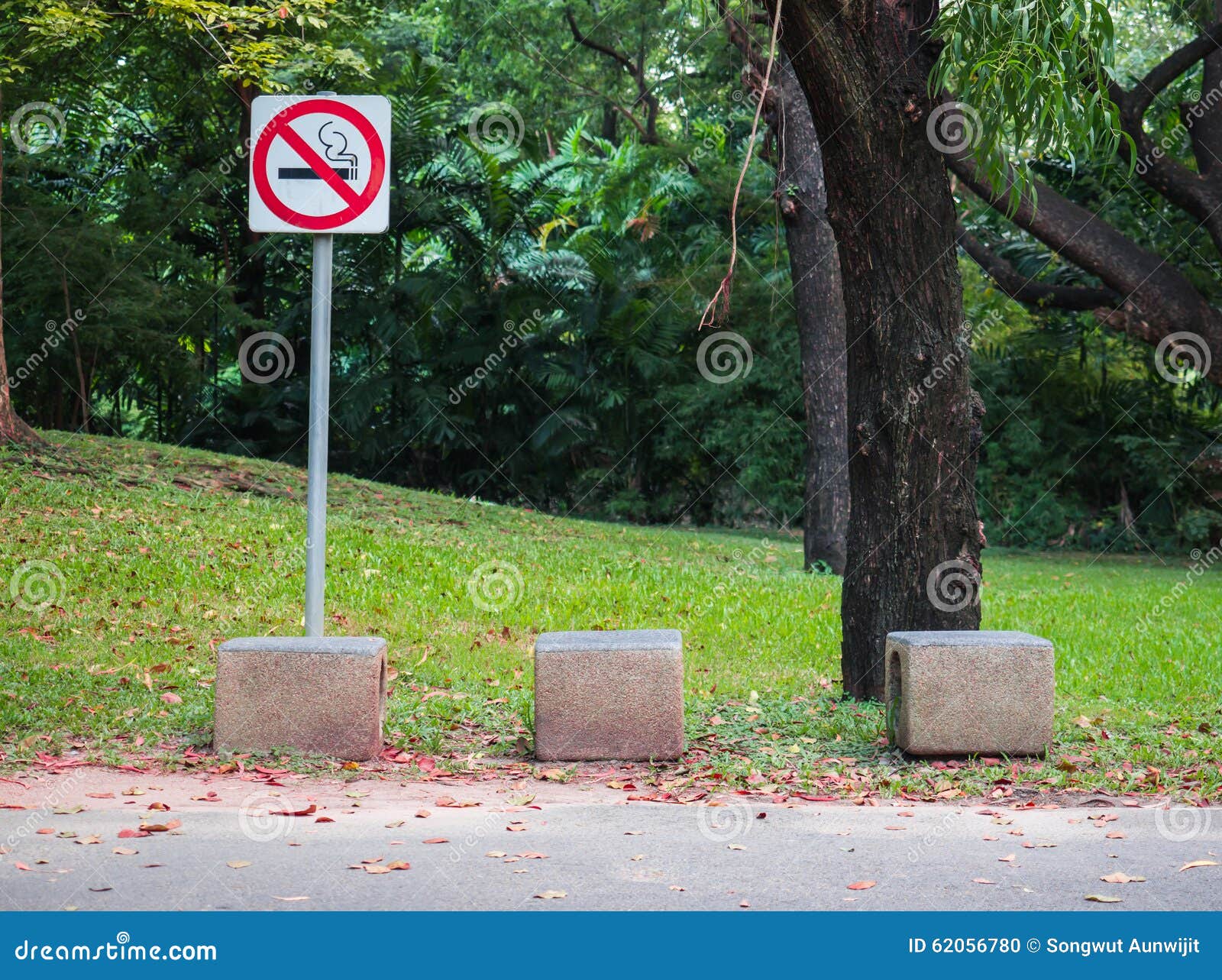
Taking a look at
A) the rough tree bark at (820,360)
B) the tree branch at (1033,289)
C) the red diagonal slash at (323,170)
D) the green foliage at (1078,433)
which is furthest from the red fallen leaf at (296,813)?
the green foliage at (1078,433)

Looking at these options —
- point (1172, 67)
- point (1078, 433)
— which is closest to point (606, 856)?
point (1172, 67)

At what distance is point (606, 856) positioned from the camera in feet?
15.8

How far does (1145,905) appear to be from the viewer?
169 inches

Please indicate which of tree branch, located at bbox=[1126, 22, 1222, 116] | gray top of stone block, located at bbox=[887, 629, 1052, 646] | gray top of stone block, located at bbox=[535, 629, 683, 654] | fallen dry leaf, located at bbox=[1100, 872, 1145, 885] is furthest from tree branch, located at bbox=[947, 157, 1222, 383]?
fallen dry leaf, located at bbox=[1100, 872, 1145, 885]

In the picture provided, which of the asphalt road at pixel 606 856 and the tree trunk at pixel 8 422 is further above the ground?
the tree trunk at pixel 8 422

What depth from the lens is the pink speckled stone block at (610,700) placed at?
21.1ft

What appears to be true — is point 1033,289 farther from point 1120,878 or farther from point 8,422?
point 1120,878

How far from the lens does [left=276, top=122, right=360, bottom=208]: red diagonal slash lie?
21.8ft

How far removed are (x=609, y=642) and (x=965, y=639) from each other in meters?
1.78

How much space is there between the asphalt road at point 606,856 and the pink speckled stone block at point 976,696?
69 centimetres

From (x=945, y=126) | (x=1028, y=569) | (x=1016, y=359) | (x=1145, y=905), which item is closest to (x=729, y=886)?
(x=1145, y=905)

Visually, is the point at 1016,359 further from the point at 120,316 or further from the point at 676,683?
the point at 676,683

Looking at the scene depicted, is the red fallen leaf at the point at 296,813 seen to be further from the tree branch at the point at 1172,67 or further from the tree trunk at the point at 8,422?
the tree branch at the point at 1172,67

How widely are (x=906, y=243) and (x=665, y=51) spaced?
16.7 m
